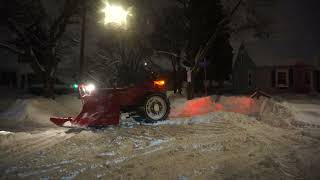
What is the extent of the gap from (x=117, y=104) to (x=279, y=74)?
27.6m

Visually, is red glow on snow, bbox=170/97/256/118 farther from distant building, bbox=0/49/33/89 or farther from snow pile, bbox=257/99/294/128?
distant building, bbox=0/49/33/89

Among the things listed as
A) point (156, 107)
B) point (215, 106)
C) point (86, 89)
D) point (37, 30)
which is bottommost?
point (215, 106)

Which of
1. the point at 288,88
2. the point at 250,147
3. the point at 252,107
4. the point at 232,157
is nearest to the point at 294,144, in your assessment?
the point at 250,147

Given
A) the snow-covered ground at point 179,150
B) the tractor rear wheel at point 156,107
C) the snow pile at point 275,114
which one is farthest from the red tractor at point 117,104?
the snow pile at point 275,114

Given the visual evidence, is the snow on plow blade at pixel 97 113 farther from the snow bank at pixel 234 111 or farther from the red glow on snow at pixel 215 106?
the red glow on snow at pixel 215 106

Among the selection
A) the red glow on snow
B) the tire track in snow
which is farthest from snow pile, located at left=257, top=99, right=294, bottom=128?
the tire track in snow

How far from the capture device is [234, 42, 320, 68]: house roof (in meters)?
35.2

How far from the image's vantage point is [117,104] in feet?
39.3

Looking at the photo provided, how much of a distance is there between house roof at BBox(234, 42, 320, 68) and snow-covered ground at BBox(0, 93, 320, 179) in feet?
77.5

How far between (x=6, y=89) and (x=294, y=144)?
49.5m

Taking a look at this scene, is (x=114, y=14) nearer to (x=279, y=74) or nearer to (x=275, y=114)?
(x=275, y=114)

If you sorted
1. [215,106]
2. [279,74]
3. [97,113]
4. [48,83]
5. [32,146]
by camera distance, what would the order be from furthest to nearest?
[279,74] → [48,83] → [215,106] → [97,113] → [32,146]

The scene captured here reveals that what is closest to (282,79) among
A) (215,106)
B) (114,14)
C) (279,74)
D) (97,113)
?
(279,74)

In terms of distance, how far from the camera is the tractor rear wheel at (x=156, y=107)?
41.5 feet
